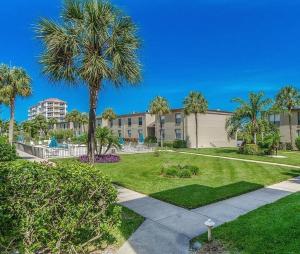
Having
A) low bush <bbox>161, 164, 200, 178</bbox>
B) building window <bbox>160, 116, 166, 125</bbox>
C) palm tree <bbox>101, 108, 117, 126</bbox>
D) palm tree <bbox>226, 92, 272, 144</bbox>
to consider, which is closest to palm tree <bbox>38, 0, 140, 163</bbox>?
low bush <bbox>161, 164, 200, 178</bbox>

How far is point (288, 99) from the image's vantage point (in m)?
37.5

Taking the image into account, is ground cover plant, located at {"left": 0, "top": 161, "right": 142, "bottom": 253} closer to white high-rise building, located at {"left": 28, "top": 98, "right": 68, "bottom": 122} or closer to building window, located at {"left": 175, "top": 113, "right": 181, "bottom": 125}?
building window, located at {"left": 175, "top": 113, "right": 181, "bottom": 125}

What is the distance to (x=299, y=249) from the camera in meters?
5.14

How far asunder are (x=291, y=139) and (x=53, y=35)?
127 ft

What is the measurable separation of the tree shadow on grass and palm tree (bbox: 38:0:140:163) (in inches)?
135

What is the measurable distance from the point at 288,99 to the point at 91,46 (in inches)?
1410

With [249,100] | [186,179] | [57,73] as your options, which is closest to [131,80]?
[57,73]

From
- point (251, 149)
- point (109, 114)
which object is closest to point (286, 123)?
point (251, 149)

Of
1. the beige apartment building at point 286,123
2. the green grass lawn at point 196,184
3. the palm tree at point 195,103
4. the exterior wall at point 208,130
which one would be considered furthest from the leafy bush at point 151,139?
the green grass lawn at point 196,184

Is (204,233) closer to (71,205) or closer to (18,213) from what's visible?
(71,205)

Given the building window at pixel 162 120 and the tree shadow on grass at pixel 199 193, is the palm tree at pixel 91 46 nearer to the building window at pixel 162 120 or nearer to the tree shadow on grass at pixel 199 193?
the tree shadow on grass at pixel 199 193

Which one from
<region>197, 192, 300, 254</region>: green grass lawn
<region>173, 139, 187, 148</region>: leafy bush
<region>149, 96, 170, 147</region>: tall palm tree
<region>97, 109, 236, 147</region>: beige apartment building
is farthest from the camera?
<region>97, 109, 236, 147</region>: beige apartment building

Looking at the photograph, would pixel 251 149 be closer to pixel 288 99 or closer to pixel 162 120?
pixel 288 99

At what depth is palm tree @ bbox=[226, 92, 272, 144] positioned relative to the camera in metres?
31.0
